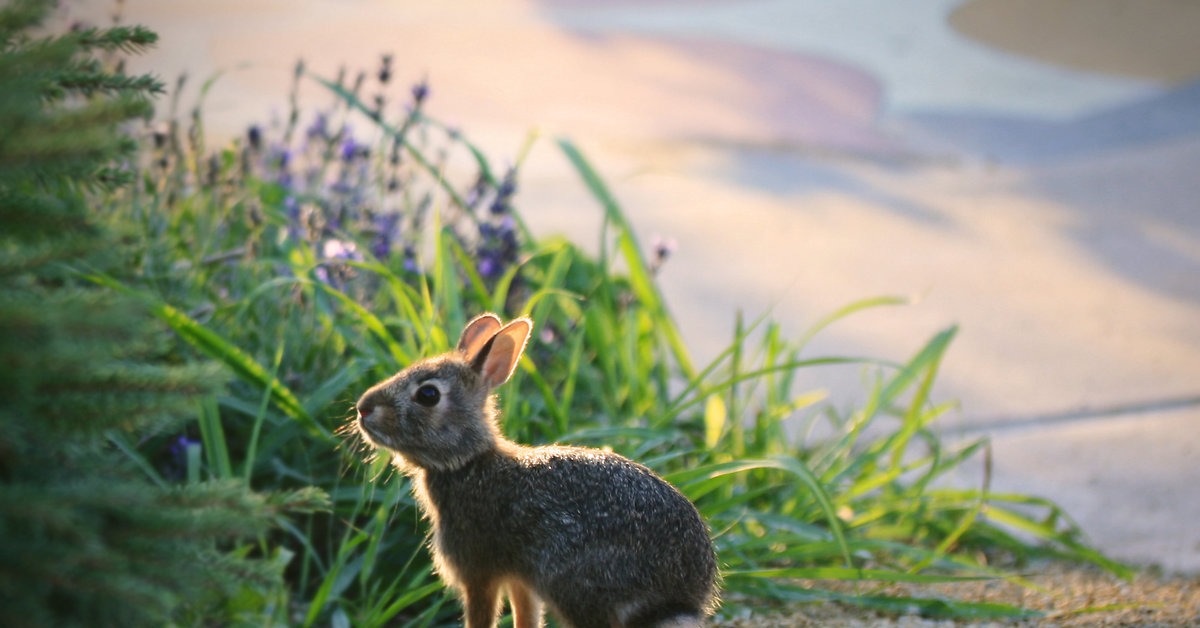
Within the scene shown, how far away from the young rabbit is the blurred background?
1215mm

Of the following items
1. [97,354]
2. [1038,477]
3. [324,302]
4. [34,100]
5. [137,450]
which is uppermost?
[34,100]

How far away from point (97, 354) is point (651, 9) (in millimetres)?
10522

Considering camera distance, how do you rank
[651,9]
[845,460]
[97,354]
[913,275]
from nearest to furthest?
[97,354] → [845,460] → [913,275] → [651,9]

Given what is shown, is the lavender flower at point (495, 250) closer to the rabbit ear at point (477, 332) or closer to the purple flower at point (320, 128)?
the purple flower at point (320, 128)

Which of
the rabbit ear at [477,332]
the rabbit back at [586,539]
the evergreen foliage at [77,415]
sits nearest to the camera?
the evergreen foliage at [77,415]

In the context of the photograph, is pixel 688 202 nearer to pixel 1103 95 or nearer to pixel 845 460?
pixel 845 460

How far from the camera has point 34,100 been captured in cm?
157

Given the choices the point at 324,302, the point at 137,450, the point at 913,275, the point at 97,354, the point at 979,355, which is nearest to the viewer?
the point at 97,354

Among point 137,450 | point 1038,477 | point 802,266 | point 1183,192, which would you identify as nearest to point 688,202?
point 802,266

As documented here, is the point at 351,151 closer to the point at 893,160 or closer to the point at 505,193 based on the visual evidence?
the point at 505,193

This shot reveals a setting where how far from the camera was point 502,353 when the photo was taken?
245cm

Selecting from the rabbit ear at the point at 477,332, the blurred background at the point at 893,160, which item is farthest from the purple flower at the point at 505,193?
the rabbit ear at the point at 477,332

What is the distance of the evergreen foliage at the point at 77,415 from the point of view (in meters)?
1.44

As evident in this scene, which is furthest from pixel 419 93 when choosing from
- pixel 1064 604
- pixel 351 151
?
pixel 1064 604
